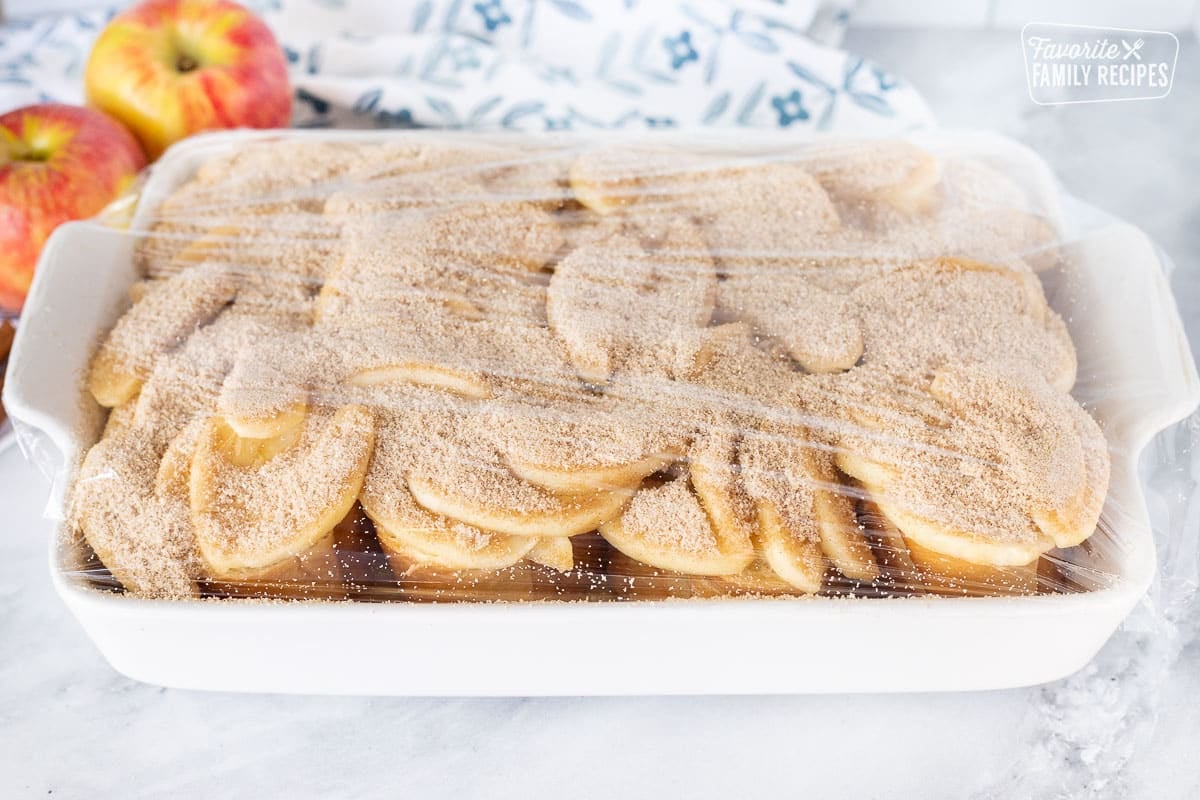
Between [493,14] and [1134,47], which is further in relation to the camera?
[493,14]

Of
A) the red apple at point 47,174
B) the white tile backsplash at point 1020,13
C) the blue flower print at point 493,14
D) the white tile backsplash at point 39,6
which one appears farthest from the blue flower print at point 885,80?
the white tile backsplash at point 39,6

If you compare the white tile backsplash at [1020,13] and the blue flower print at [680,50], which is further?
the blue flower print at [680,50]

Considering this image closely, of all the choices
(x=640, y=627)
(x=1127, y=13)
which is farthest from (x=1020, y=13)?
(x=640, y=627)

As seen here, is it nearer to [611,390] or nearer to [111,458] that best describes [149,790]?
[111,458]

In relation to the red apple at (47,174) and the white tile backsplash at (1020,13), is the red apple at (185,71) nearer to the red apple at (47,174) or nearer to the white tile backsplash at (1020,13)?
the red apple at (47,174)

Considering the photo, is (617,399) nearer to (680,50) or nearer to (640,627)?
(640,627)

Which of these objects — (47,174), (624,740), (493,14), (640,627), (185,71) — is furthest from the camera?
(493,14)

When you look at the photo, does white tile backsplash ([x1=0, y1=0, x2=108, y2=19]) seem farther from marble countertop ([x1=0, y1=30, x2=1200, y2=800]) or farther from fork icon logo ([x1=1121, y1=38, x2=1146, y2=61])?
fork icon logo ([x1=1121, y1=38, x2=1146, y2=61])
